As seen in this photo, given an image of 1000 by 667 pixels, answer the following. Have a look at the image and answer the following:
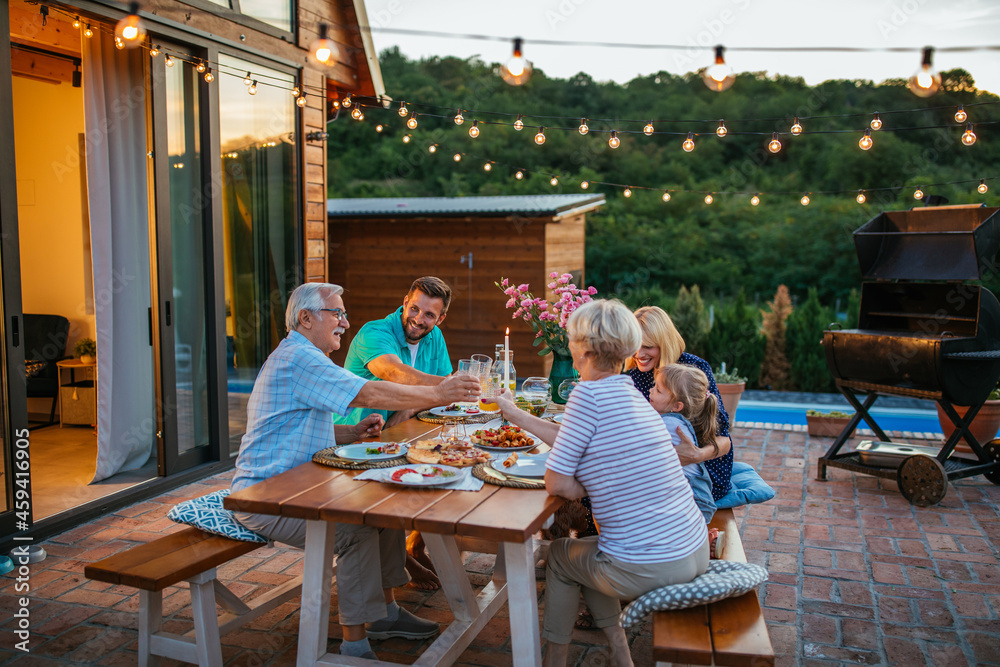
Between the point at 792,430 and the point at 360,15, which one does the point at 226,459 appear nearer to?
the point at 360,15

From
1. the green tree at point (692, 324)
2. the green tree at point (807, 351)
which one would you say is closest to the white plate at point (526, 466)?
the green tree at point (807, 351)

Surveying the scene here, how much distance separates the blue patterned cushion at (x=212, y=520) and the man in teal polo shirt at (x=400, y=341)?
3.05 feet

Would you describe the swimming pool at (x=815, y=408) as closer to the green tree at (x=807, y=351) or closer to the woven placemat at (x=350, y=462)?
the green tree at (x=807, y=351)

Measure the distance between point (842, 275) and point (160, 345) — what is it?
57.7 feet

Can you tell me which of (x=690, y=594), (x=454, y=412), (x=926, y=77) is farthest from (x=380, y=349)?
(x=926, y=77)

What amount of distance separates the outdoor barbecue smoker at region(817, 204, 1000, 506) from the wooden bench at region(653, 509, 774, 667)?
3.01 metres

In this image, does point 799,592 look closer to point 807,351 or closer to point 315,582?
point 315,582

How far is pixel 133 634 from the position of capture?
2.84 m

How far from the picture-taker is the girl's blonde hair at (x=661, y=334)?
10.1 ft

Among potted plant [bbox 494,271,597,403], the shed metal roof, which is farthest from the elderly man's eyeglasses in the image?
the shed metal roof

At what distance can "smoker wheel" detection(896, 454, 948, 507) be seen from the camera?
4480 millimetres

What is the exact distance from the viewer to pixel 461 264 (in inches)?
390

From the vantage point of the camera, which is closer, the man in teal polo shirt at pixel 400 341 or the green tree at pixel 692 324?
the man in teal polo shirt at pixel 400 341

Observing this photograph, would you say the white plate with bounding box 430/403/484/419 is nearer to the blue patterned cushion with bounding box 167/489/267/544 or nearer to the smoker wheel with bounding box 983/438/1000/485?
the blue patterned cushion with bounding box 167/489/267/544
